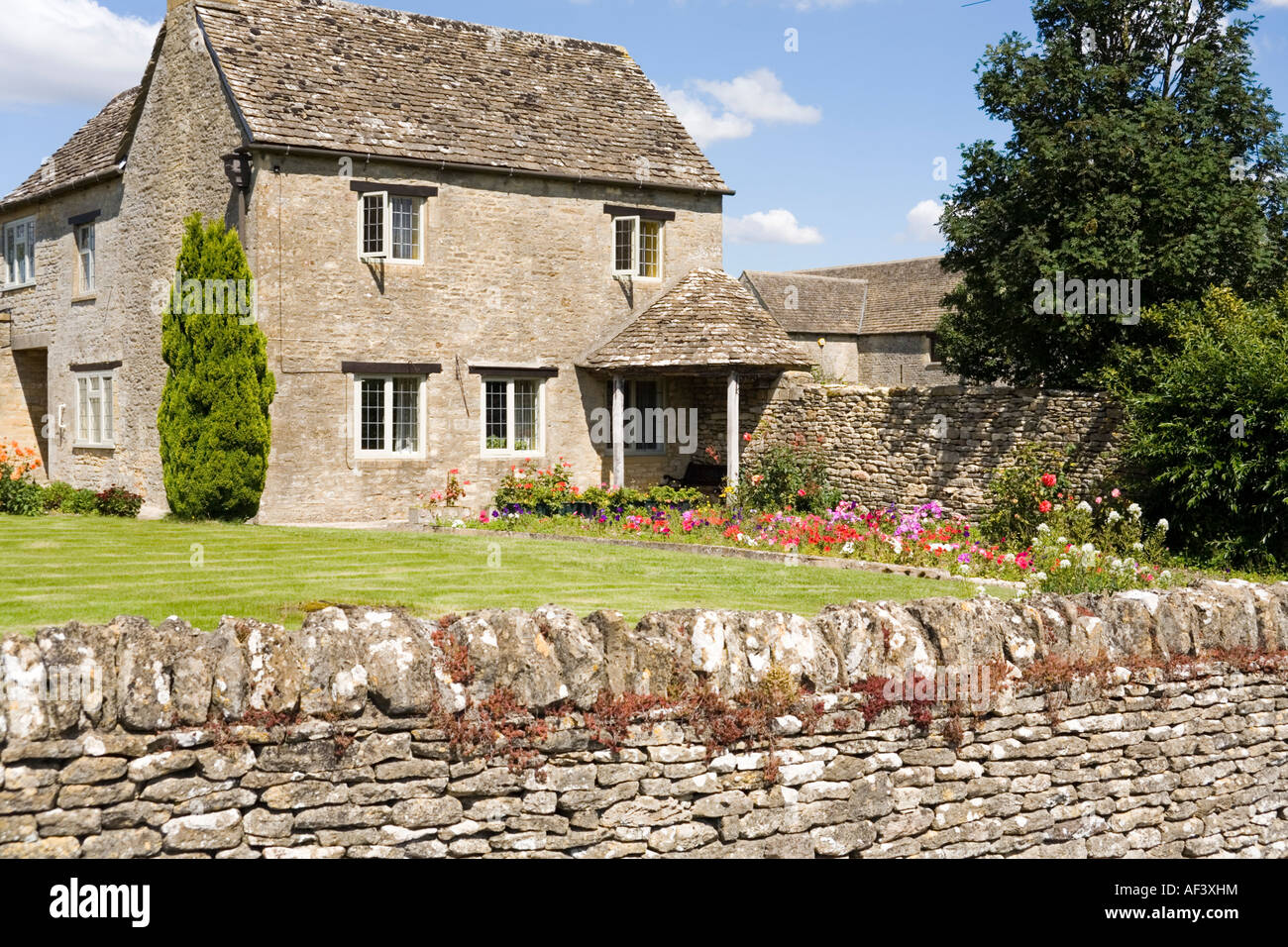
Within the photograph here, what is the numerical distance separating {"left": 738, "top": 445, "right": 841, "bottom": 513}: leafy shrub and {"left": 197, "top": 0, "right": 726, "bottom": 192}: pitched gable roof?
648 centimetres

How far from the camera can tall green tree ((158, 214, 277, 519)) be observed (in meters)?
20.9

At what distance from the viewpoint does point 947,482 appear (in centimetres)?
2039

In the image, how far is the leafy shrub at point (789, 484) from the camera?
21.9 meters

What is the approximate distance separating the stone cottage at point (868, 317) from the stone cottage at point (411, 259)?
22083 mm

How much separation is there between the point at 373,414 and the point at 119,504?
183 inches

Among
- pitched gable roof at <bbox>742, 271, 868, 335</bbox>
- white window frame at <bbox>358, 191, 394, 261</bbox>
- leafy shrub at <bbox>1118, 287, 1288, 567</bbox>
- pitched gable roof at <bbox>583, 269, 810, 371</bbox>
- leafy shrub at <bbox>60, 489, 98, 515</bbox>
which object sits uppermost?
pitched gable roof at <bbox>742, 271, 868, 335</bbox>

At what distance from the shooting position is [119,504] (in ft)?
73.6

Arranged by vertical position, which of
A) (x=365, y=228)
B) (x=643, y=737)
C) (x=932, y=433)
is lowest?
(x=643, y=737)

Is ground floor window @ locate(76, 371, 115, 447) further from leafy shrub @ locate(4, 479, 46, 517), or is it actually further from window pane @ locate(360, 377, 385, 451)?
window pane @ locate(360, 377, 385, 451)

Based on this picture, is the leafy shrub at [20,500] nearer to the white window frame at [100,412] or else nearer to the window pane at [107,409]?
the white window frame at [100,412]

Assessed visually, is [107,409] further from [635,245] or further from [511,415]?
[635,245]

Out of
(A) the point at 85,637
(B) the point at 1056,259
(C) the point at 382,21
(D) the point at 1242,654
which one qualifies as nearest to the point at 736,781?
(A) the point at 85,637

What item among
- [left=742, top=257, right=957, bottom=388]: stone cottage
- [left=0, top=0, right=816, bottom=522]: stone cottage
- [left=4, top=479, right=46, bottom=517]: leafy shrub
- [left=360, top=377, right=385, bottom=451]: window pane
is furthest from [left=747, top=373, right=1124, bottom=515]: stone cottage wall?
[left=742, top=257, right=957, bottom=388]: stone cottage

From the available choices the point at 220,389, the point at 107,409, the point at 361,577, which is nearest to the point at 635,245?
the point at 220,389
